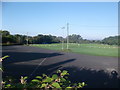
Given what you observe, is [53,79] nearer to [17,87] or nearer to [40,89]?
[40,89]

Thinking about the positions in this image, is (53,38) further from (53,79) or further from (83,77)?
(53,79)

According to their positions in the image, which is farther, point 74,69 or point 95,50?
point 95,50

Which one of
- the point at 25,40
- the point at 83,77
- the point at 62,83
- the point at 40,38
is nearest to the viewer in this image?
the point at 62,83

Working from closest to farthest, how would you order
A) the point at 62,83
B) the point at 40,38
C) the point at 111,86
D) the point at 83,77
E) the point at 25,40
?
the point at 62,83 → the point at 111,86 → the point at 83,77 → the point at 25,40 → the point at 40,38

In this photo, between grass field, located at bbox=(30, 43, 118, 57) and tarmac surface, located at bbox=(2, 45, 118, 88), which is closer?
tarmac surface, located at bbox=(2, 45, 118, 88)

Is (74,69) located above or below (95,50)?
below

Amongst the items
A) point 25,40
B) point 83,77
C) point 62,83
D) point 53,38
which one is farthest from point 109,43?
point 62,83

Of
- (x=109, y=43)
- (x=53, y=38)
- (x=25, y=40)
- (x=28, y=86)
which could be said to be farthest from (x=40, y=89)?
(x=53, y=38)

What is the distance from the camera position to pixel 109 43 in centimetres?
6681

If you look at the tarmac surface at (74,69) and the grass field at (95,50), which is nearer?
the tarmac surface at (74,69)

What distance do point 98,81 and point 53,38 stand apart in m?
73.6

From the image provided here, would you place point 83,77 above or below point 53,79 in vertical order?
below

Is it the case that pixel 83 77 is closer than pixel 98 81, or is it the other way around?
pixel 98 81

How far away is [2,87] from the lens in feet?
4.27
